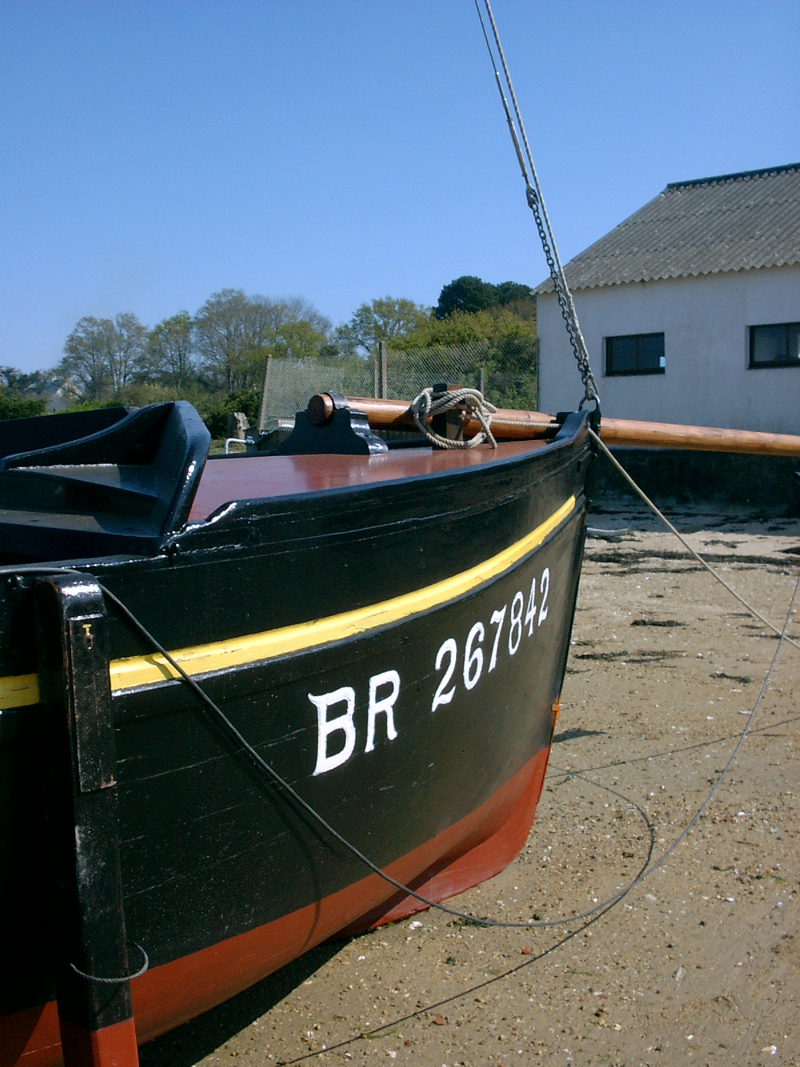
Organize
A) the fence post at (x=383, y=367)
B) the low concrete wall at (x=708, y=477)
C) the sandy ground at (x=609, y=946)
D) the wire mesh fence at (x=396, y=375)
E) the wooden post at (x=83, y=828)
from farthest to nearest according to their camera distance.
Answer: the wire mesh fence at (x=396, y=375) < the fence post at (x=383, y=367) < the low concrete wall at (x=708, y=477) < the sandy ground at (x=609, y=946) < the wooden post at (x=83, y=828)

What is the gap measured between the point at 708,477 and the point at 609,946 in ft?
35.9

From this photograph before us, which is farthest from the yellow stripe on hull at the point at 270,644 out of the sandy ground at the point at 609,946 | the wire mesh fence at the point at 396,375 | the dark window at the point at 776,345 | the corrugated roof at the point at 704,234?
the corrugated roof at the point at 704,234

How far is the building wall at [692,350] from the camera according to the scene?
45.6 feet

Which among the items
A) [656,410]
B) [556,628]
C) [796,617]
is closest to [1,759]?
[556,628]

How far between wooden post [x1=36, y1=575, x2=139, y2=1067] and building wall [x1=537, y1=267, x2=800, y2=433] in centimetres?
1372

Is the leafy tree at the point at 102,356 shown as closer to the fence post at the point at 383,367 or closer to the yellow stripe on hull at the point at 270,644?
the fence post at the point at 383,367

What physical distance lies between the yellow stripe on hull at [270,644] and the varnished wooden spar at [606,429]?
50.2 inches

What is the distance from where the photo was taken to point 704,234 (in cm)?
1586

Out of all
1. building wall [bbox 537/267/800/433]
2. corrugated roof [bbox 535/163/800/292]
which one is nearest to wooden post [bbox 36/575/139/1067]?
building wall [bbox 537/267/800/433]

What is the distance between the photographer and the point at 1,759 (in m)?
1.41

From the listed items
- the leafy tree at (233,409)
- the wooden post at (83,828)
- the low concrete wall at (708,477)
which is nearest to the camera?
the wooden post at (83,828)

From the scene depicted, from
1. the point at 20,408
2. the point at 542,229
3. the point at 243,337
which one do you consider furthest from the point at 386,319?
the point at 542,229

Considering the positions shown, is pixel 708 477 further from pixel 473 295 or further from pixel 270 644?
pixel 473 295

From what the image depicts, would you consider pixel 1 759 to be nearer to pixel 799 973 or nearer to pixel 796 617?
pixel 799 973
